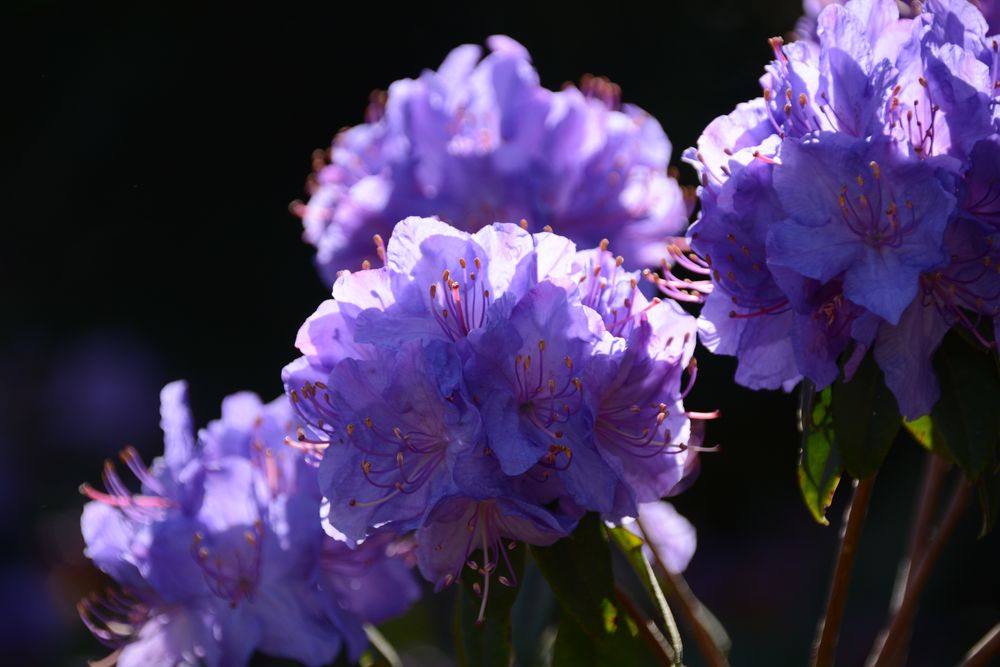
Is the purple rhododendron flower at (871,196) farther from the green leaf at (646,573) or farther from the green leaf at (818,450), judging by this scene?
the green leaf at (646,573)

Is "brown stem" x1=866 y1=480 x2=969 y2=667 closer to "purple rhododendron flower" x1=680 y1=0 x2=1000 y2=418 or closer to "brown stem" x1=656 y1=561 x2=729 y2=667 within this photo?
"brown stem" x1=656 y1=561 x2=729 y2=667

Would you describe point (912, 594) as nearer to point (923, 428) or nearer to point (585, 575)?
point (923, 428)

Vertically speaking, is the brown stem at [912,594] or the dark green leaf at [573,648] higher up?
the dark green leaf at [573,648]

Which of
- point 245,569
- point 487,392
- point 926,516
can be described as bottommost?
point 926,516

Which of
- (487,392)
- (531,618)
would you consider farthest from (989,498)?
(531,618)

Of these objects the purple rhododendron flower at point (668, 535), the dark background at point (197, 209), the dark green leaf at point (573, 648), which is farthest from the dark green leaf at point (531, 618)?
the dark background at point (197, 209)

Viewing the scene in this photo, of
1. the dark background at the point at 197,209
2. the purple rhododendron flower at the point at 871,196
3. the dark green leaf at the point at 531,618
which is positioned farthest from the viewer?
the dark background at the point at 197,209

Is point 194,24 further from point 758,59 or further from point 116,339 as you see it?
point 758,59
